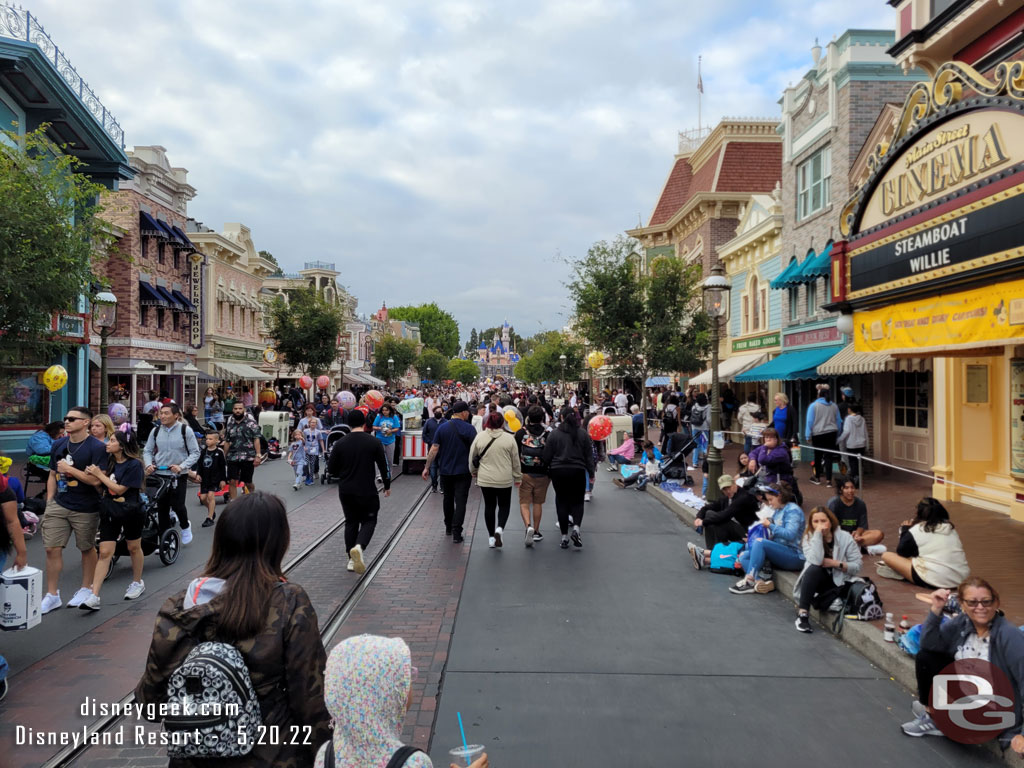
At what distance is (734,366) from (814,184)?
734cm

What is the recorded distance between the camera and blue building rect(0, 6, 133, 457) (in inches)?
699

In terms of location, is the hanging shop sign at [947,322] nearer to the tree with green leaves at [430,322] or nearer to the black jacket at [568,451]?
the black jacket at [568,451]

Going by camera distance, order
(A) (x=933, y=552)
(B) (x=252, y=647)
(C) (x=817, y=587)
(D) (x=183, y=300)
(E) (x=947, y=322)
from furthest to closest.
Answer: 1. (D) (x=183, y=300)
2. (E) (x=947, y=322)
3. (C) (x=817, y=587)
4. (A) (x=933, y=552)
5. (B) (x=252, y=647)

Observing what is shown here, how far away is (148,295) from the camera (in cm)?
2859

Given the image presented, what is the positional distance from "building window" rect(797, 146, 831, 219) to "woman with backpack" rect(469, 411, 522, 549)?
12924mm

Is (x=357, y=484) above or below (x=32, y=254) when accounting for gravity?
below

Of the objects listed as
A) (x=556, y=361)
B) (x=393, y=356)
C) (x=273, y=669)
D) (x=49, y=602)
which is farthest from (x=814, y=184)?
(x=393, y=356)

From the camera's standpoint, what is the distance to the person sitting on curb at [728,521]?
818cm

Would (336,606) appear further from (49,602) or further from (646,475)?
(646,475)

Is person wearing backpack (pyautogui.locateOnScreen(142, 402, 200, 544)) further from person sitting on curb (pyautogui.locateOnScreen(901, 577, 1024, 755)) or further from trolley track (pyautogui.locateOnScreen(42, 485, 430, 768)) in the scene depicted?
person sitting on curb (pyautogui.locateOnScreen(901, 577, 1024, 755))

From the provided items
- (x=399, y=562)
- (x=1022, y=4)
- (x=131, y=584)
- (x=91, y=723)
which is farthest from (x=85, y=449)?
(x=1022, y=4)

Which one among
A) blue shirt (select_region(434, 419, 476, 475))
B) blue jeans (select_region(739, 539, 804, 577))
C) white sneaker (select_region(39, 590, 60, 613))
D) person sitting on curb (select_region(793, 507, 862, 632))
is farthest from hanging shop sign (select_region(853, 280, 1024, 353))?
white sneaker (select_region(39, 590, 60, 613))

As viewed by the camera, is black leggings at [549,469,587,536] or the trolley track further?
black leggings at [549,469,587,536]

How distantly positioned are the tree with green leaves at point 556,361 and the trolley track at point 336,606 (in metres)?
39.4
